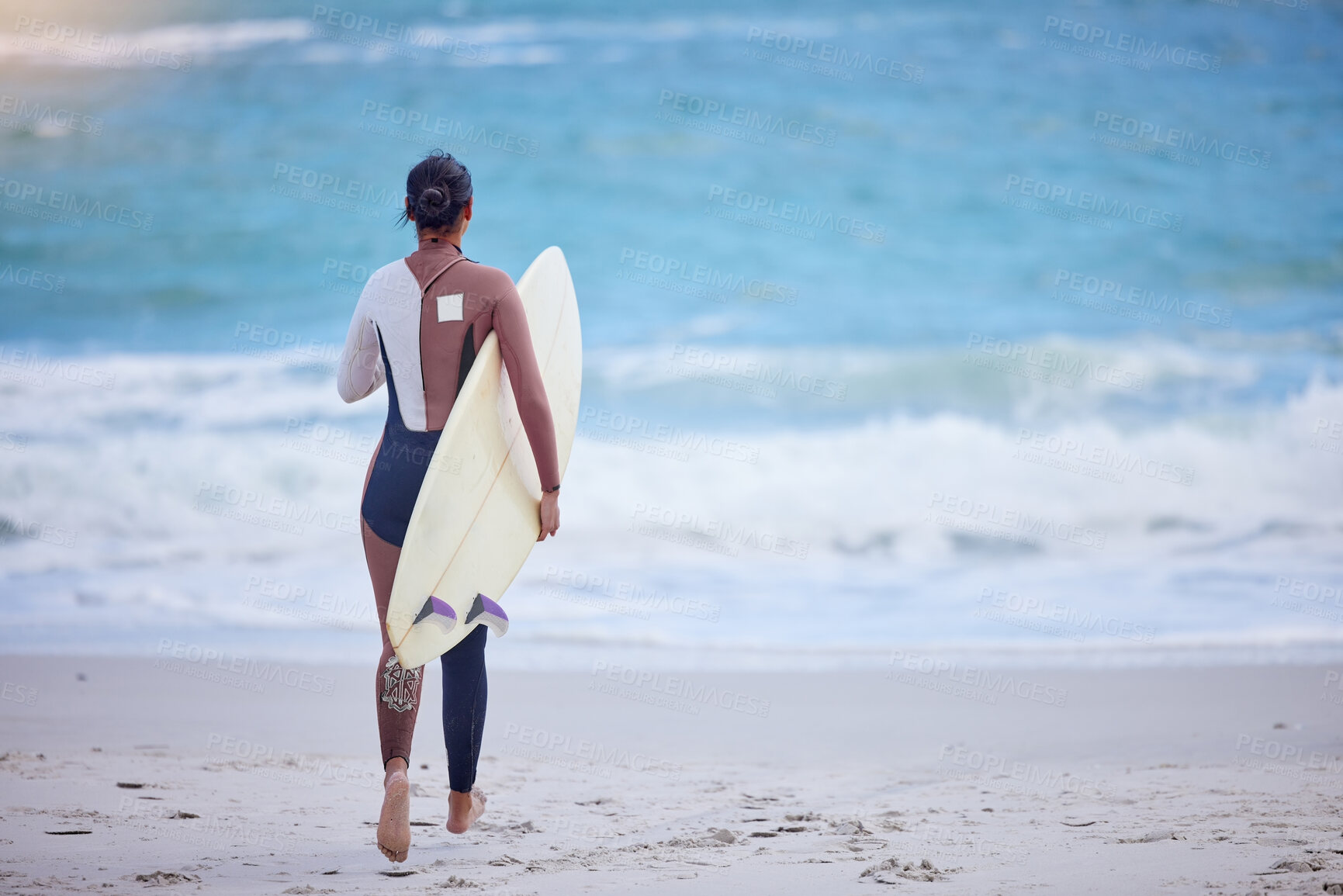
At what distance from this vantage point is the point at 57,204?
13.6 m

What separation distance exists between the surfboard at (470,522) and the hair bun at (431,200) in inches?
11.9

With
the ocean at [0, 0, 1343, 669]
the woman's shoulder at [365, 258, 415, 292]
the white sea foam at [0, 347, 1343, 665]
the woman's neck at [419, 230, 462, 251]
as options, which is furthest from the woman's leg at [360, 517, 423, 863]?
the white sea foam at [0, 347, 1343, 665]

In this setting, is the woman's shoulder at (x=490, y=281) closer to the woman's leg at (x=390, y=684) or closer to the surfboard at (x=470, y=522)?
the surfboard at (x=470, y=522)

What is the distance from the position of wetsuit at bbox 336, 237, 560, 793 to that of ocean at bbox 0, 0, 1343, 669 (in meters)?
2.34

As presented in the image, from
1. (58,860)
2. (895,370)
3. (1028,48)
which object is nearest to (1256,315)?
(895,370)

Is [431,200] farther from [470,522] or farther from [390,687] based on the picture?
[390,687]

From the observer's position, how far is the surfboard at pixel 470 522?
224cm

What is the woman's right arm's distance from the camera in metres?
2.40

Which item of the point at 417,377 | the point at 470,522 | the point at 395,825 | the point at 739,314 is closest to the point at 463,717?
the point at 395,825

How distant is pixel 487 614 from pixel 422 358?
0.60 m

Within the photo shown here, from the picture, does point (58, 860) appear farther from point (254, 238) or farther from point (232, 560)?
point (254, 238)

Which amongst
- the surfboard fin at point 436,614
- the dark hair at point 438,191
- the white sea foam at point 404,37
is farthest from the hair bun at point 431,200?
the white sea foam at point 404,37

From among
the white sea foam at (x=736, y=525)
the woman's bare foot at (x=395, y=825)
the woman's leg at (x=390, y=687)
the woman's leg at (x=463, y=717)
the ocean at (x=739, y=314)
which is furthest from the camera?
the ocean at (x=739, y=314)

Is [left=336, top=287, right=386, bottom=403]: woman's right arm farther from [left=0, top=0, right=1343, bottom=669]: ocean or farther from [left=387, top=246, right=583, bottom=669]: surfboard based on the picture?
[left=0, top=0, right=1343, bottom=669]: ocean
